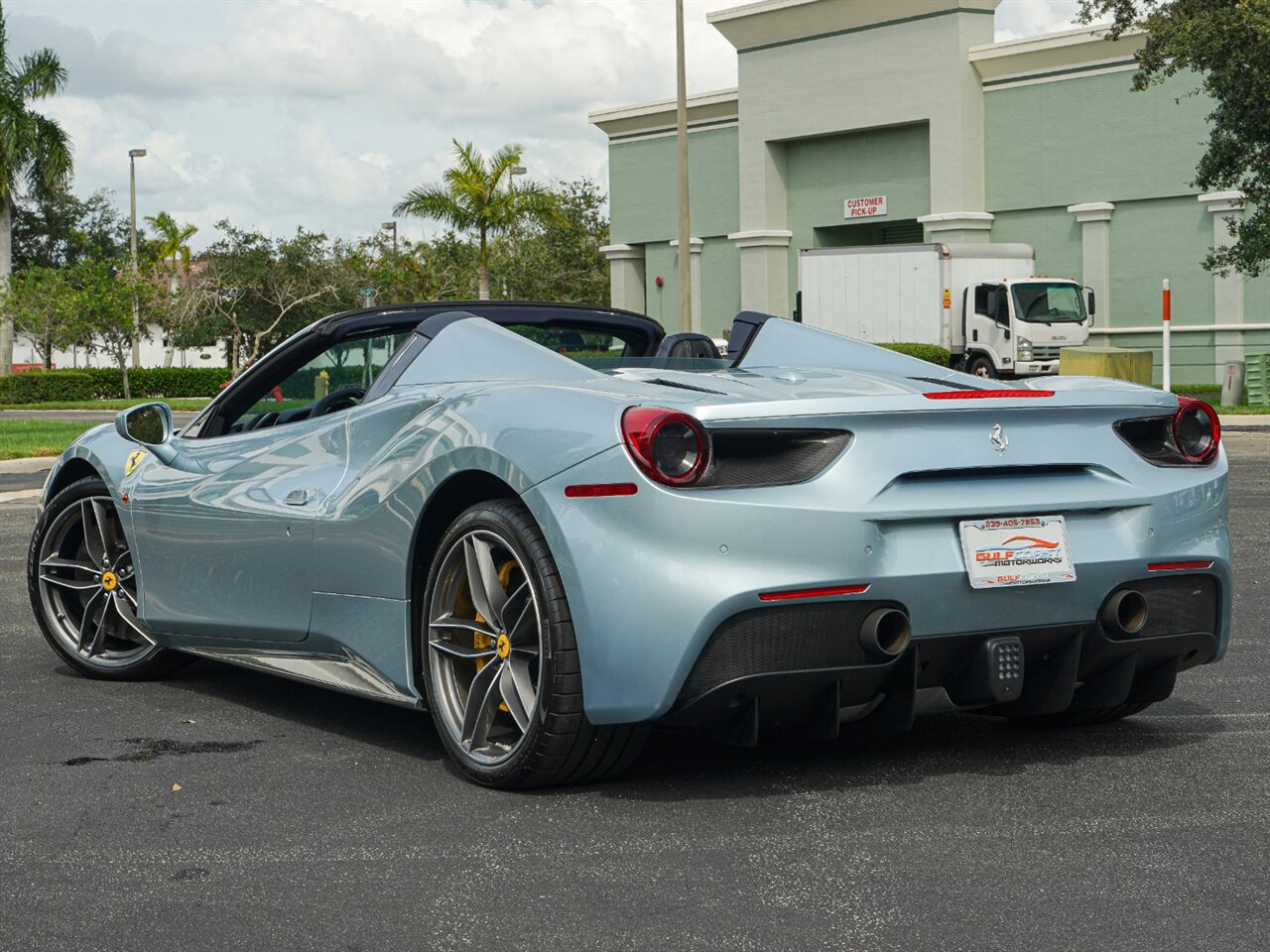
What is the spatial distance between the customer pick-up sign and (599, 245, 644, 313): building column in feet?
25.3

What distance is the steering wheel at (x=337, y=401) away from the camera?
5480 mm

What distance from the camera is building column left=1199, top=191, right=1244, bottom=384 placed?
115 ft

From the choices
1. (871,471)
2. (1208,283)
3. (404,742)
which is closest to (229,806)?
(404,742)

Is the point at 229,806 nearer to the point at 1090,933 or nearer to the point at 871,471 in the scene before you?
the point at 871,471

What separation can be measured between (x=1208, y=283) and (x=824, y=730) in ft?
111

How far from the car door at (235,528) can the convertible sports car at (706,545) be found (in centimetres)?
2

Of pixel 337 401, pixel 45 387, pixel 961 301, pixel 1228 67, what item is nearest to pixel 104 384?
pixel 45 387

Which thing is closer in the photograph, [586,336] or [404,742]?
[404,742]

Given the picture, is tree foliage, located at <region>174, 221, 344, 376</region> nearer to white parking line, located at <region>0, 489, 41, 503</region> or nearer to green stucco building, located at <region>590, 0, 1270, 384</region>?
green stucco building, located at <region>590, 0, 1270, 384</region>

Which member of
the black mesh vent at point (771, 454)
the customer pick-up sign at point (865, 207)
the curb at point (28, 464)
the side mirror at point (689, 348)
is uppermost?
the customer pick-up sign at point (865, 207)

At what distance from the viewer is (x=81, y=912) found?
3.53 metres

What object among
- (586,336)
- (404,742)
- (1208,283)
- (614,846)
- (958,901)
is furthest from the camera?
(1208,283)

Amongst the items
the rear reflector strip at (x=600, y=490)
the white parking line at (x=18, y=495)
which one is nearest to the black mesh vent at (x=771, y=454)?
the rear reflector strip at (x=600, y=490)

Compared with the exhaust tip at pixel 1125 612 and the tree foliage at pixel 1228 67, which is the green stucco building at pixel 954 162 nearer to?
the tree foliage at pixel 1228 67
